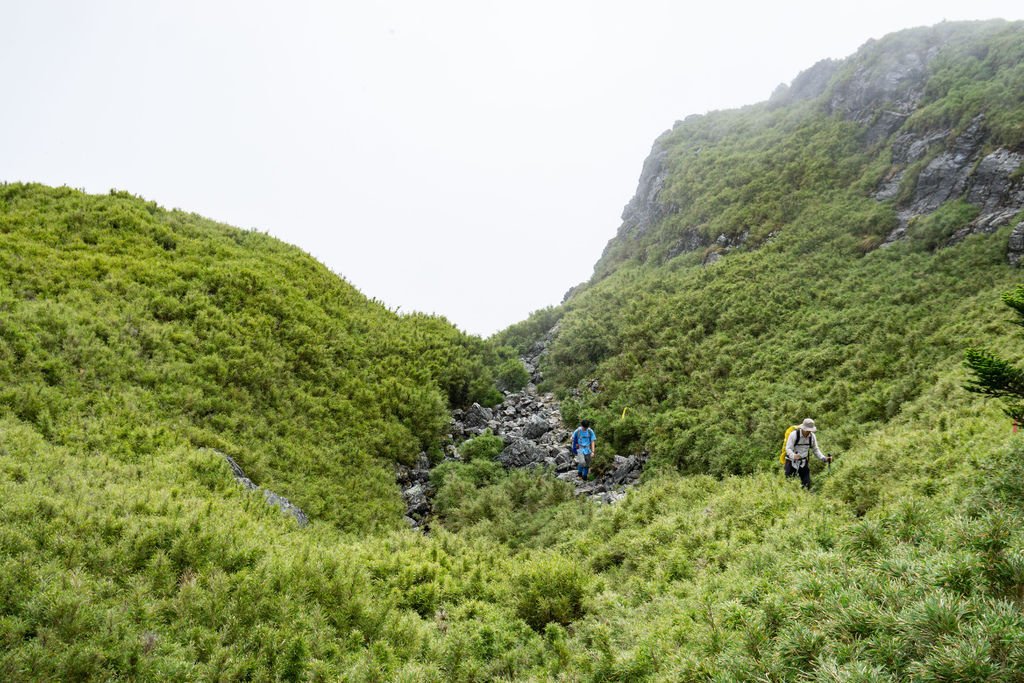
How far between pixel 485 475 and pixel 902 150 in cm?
2717

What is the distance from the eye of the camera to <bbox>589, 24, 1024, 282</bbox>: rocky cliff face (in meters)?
19.5

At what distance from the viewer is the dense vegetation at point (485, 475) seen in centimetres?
532

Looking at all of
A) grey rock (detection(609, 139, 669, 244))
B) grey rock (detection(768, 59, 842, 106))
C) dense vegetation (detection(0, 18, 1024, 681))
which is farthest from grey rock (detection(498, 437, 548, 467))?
grey rock (detection(768, 59, 842, 106))

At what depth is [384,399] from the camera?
18422 mm

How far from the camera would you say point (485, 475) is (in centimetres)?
1609

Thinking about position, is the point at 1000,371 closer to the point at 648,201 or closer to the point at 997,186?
the point at 997,186

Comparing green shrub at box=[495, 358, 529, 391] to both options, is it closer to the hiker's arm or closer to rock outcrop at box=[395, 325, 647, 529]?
rock outcrop at box=[395, 325, 647, 529]

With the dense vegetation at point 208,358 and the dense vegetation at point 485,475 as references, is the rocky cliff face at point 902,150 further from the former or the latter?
the dense vegetation at point 208,358

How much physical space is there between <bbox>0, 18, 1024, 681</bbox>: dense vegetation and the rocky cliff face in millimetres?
1199

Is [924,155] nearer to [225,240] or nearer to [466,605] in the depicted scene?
[466,605]

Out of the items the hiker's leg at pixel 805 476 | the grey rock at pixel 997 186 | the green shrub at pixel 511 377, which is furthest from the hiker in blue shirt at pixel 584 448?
the grey rock at pixel 997 186

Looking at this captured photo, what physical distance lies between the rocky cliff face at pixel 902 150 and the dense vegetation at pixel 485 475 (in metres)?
1.20

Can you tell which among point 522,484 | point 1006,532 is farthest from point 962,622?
point 522,484

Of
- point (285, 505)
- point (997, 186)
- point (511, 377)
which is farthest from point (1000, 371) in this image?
point (997, 186)
